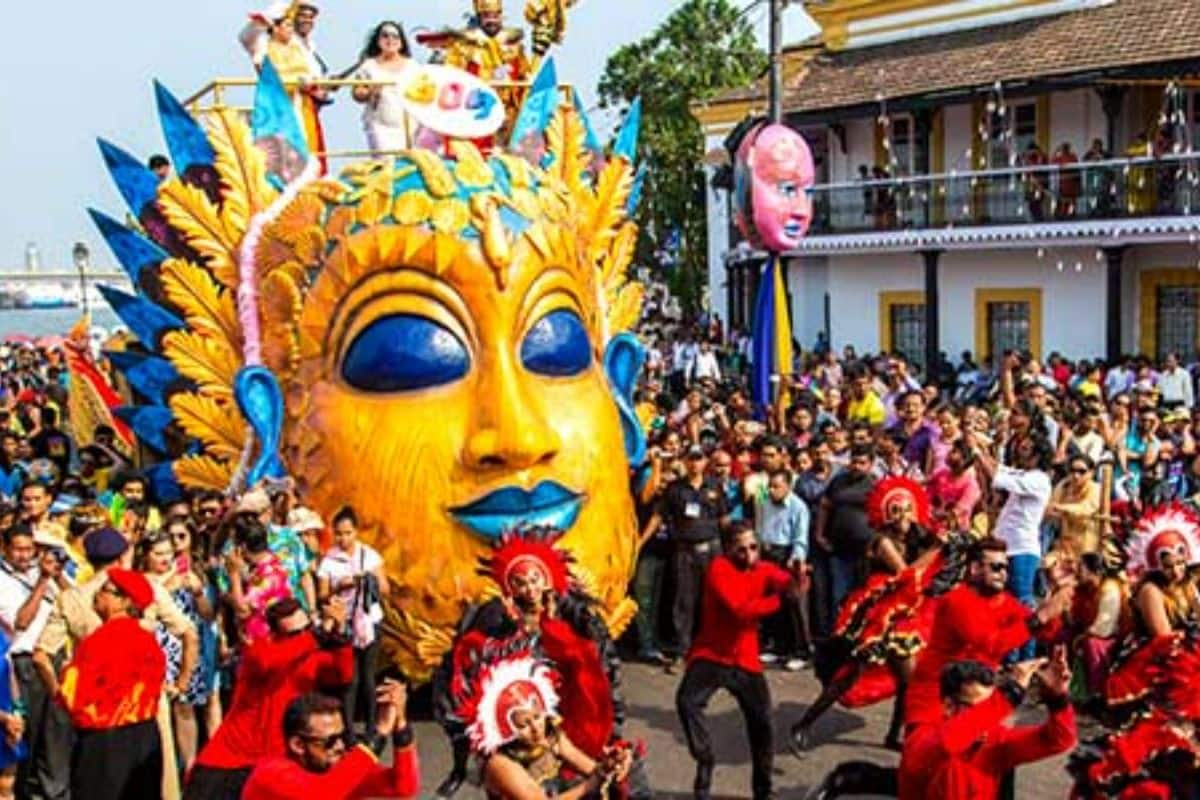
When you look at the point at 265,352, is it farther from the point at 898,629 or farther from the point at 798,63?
the point at 798,63

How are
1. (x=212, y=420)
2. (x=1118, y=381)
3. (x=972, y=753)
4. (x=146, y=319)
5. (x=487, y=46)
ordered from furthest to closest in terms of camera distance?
(x=1118, y=381) < (x=487, y=46) < (x=146, y=319) < (x=212, y=420) < (x=972, y=753)

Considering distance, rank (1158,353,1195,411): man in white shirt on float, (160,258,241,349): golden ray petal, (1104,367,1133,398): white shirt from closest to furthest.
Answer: (160,258,241,349): golden ray petal
(1158,353,1195,411): man in white shirt on float
(1104,367,1133,398): white shirt


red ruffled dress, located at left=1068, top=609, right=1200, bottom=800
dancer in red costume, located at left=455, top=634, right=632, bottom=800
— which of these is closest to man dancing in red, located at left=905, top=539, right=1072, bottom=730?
red ruffled dress, located at left=1068, top=609, right=1200, bottom=800

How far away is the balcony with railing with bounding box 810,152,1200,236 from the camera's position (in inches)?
780

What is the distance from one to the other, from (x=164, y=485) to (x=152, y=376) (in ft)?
2.32

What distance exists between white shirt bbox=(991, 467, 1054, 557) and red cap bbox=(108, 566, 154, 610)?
4924mm

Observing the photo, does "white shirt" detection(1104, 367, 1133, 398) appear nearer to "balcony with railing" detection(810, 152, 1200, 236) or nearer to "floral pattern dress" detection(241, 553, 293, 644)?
"balcony with railing" detection(810, 152, 1200, 236)

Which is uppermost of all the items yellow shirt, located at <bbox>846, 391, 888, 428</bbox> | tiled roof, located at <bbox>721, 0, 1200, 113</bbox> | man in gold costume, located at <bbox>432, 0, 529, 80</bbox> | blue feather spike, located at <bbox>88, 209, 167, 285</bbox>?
tiled roof, located at <bbox>721, 0, 1200, 113</bbox>

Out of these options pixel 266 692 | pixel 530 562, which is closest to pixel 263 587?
pixel 266 692

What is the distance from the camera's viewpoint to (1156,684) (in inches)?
207

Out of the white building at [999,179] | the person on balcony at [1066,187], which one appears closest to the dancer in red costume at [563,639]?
the white building at [999,179]

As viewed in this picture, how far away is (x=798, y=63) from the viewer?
92.7ft

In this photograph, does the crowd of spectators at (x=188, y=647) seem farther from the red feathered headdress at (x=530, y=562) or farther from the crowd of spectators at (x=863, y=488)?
the crowd of spectators at (x=863, y=488)

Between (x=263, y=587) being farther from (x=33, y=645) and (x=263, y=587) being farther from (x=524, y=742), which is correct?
(x=524, y=742)
